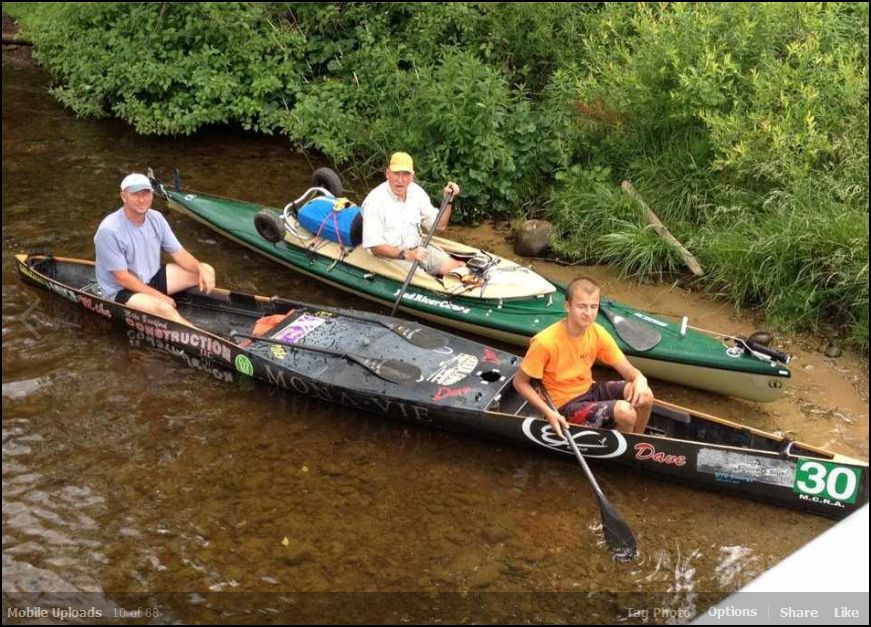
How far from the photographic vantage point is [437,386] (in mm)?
7574

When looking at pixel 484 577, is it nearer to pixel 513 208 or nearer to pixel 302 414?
pixel 302 414

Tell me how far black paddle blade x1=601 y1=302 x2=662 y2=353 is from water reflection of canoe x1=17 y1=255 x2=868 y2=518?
978 millimetres

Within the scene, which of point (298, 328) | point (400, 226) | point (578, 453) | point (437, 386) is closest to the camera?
point (578, 453)

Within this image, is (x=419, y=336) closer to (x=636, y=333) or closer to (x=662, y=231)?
(x=636, y=333)

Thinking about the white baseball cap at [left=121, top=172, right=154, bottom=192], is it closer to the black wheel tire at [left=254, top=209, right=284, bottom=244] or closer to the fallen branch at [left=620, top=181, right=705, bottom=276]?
the black wheel tire at [left=254, top=209, right=284, bottom=244]

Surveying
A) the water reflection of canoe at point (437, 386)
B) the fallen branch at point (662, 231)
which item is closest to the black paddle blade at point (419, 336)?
the water reflection of canoe at point (437, 386)

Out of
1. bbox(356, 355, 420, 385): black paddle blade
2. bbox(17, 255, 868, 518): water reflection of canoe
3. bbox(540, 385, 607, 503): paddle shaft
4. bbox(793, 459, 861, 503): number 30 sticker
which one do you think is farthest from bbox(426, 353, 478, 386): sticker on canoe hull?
bbox(793, 459, 861, 503): number 30 sticker

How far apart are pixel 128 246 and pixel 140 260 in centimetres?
21

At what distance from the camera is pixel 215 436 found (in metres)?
7.77

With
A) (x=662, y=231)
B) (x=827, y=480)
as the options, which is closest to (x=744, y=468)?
(x=827, y=480)

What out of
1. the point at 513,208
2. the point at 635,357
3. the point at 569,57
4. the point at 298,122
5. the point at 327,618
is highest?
the point at 569,57

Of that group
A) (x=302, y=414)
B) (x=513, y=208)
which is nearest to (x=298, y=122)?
(x=513, y=208)

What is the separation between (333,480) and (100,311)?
3.15 m

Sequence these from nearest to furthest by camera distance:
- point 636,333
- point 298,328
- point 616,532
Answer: point 616,532 < point 636,333 < point 298,328
